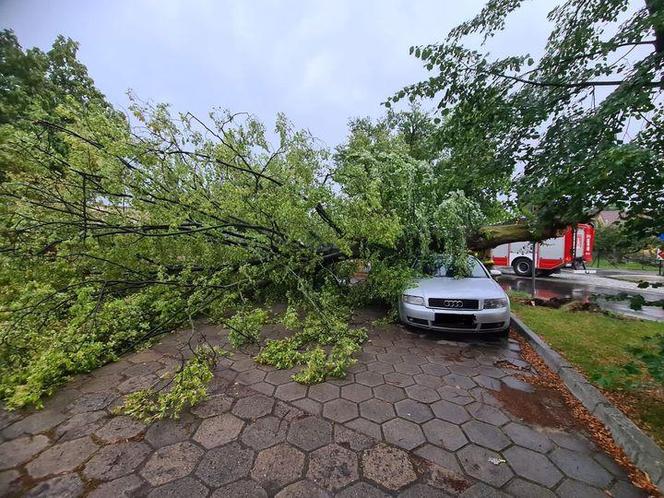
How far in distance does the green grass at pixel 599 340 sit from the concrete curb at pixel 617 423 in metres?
0.15

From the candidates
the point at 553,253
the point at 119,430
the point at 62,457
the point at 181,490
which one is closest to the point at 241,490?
the point at 181,490

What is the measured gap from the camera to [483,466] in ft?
6.40

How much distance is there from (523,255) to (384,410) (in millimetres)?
14291

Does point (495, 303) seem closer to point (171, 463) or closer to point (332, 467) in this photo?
point (332, 467)

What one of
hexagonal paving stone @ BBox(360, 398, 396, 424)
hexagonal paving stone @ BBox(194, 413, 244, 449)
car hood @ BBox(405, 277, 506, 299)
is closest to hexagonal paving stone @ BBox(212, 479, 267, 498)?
hexagonal paving stone @ BBox(194, 413, 244, 449)

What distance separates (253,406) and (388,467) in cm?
125

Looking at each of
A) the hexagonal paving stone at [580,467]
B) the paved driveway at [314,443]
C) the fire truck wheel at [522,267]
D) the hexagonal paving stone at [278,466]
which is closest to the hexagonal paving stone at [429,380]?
the paved driveway at [314,443]

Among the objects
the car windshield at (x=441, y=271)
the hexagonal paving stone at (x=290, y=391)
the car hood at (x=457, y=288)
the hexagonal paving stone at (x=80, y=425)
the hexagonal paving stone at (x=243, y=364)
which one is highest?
the car windshield at (x=441, y=271)

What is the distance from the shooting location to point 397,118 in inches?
508

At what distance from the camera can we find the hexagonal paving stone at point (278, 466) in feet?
5.91

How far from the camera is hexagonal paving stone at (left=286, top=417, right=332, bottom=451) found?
2131 millimetres

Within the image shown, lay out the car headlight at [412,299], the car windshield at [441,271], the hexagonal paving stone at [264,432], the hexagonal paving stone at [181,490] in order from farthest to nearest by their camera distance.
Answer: the car windshield at [441,271] → the car headlight at [412,299] → the hexagonal paving stone at [264,432] → the hexagonal paving stone at [181,490]

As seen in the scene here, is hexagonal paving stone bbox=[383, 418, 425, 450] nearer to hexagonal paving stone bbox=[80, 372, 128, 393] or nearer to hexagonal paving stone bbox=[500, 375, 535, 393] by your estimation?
hexagonal paving stone bbox=[500, 375, 535, 393]

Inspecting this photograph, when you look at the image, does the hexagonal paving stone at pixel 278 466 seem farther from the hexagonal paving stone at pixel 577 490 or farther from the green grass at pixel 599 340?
the green grass at pixel 599 340
